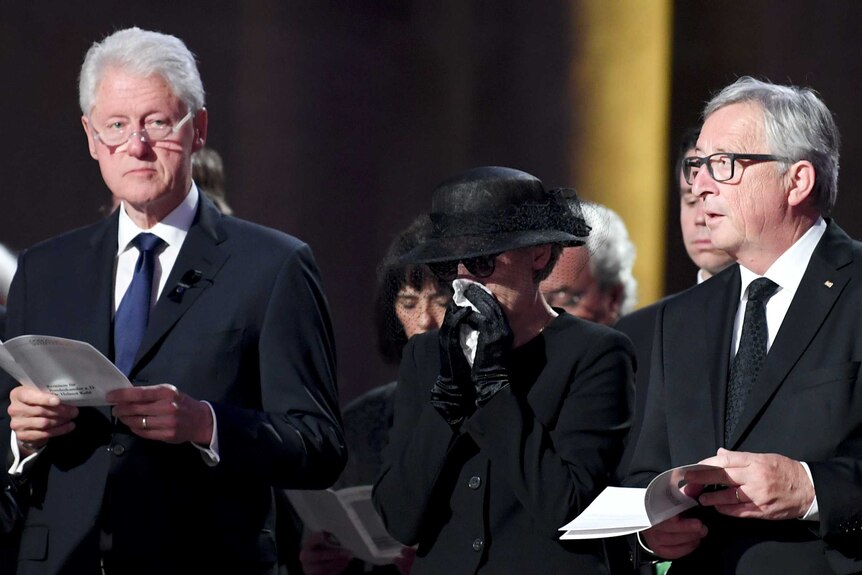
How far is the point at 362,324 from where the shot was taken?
20.2ft

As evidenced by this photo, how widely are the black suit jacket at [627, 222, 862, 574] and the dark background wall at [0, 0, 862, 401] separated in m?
2.88

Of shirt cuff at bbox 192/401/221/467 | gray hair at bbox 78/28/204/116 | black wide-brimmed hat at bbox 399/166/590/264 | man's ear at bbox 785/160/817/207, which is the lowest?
shirt cuff at bbox 192/401/221/467

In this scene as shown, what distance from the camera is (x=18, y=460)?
3271 millimetres

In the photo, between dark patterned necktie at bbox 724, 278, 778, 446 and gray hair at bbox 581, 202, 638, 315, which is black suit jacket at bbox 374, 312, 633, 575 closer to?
dark patterned necktie at bbox 724, 278, 778, 446

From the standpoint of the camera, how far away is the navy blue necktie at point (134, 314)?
3.30 metres

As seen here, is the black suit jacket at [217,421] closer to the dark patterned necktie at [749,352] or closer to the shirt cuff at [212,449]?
the shirt cuff at [212,449]

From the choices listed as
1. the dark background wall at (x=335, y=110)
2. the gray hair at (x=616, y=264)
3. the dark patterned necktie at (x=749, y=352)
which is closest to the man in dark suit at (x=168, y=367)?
the dark patterned necktie at (x=749, y=352)

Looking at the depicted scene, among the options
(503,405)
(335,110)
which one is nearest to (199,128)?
(503,405)

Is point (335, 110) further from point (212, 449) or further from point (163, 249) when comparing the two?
point (212, 449)

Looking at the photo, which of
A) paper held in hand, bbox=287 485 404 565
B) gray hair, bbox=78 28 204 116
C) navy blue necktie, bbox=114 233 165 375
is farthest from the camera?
paper held in hand, bbox=287 485 404 565

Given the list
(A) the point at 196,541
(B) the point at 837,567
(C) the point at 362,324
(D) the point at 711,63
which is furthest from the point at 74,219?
(B) the point at 837,567

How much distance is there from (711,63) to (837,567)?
3269 millimetres

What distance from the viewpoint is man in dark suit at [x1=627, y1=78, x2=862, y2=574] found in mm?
2695

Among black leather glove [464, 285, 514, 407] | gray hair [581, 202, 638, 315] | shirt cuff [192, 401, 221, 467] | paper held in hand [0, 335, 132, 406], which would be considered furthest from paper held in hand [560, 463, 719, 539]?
gray hair [581, 202, 638, 315]
